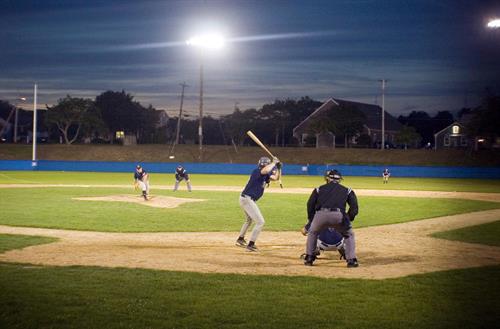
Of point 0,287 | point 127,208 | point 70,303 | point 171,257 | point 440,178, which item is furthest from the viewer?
point 440,178

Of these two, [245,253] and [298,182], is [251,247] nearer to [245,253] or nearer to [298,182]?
[245,253]

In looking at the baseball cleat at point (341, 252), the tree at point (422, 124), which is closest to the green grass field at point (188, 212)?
the baseball cleat at point (341, 252)

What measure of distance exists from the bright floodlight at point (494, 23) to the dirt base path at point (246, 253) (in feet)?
58.7

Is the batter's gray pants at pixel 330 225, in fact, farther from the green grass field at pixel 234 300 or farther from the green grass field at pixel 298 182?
the green grass field at pixel 298 182

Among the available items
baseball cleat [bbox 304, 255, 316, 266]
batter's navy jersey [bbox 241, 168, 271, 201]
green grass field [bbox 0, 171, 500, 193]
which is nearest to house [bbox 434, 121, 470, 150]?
green grass field [bbox 0, 171, 500, 193]

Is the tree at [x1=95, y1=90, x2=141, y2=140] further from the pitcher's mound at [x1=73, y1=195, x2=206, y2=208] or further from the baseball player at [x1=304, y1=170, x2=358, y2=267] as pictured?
the baseball player at [x1=304, y1=170, x2=358, y2=267]

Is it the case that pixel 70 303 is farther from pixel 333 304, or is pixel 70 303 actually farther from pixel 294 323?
pixel 333 304

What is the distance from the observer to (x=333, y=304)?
7.91 m

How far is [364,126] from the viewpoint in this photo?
279 feet

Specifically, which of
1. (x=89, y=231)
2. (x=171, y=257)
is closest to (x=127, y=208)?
(x=89, y=231)

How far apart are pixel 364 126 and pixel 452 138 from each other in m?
14.0

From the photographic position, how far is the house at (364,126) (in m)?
83.9

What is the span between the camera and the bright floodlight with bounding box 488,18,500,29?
3005cm

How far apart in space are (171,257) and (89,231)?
5.22m
